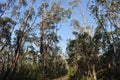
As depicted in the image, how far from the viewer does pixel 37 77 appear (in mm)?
40906

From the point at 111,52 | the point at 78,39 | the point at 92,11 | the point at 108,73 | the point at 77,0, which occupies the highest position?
the point at 77,0

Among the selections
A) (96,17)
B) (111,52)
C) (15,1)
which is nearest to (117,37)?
(111,52)

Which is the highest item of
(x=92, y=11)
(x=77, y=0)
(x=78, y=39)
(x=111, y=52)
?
(x=77, y=0)

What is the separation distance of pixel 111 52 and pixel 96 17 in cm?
678

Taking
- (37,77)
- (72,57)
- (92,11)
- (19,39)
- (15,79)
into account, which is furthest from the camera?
(72,57)

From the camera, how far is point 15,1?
103 ft

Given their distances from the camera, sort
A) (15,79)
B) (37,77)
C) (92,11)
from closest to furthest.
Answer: (92,11)
(15,79)
(37,77)

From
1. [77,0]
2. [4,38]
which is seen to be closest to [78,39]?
[77,0]

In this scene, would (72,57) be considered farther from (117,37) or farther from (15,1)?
(15,1)

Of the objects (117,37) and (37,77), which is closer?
(117,37)

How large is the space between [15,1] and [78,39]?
1465cm

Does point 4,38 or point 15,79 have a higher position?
point 4,38

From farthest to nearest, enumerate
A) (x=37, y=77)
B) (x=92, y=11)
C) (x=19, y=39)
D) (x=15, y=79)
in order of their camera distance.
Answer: (x=37, y=77) → (x=15, y=79) → (x=92, y=11) → (x=19, y=39)

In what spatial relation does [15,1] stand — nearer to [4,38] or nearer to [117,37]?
[4,38]
